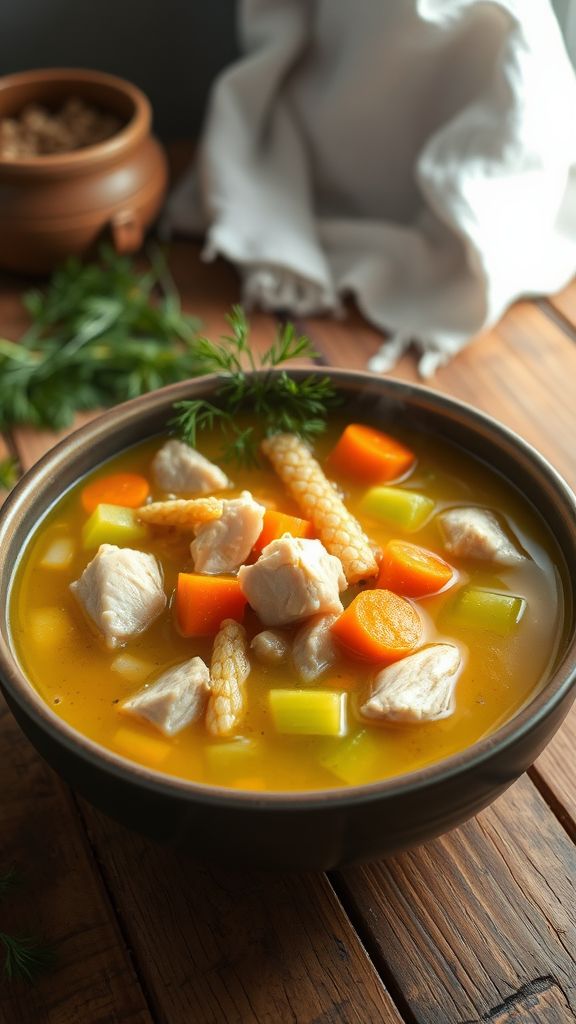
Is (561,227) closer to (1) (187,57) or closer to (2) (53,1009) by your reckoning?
(1) (187,57)

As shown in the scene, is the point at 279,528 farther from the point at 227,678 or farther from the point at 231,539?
the point at 227,678

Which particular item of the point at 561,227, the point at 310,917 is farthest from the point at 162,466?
the point at 561,227

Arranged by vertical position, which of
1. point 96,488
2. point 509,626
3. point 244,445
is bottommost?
point 96,488

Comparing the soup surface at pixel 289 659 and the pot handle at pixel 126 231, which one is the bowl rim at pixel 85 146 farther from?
the soup surface at pixel 289 659

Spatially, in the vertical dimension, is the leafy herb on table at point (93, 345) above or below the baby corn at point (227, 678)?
below

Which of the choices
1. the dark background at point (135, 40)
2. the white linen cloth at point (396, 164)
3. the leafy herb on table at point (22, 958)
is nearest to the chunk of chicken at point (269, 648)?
the leafy herb on table at point (22, 958)

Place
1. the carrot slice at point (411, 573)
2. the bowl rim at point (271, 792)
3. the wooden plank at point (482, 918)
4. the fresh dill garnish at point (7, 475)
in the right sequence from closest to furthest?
1. the bowl rim at point (271, 792)
2. the wooden plank at point (482, 918)
3. the carrot slice at point (411, 573)
4. the fresh dill garnish at point (7, 475)
